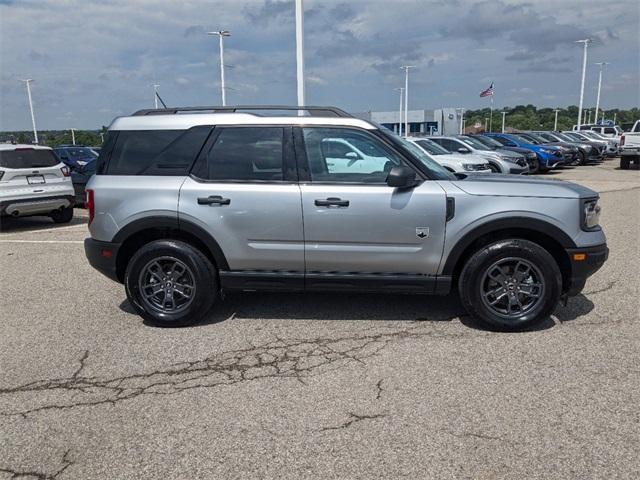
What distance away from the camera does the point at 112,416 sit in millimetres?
3240

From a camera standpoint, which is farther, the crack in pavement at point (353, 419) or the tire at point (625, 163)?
the tire at point (625, 163)

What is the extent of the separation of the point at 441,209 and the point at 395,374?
1.45 meters

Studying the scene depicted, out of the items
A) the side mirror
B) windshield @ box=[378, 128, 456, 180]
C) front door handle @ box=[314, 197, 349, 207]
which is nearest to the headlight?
windshield @ box=[378, 128, 456, 180]

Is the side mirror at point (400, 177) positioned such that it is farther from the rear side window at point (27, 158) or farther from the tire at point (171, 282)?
the rear side window at point (27, 158)

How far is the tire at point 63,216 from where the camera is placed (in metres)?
11.0

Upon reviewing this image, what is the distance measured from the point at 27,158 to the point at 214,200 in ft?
25.0

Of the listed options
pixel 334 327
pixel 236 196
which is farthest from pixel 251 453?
pixel 236 196

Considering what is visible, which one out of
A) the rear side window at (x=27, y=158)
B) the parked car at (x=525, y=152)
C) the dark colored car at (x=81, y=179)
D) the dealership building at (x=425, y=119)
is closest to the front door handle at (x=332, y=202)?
the rear side window at (x=27, y=158)

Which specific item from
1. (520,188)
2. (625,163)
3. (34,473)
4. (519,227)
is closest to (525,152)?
(625,163)

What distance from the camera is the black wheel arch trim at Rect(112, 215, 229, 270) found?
4547mm

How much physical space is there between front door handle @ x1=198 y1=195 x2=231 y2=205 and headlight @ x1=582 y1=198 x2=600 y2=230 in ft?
10.00

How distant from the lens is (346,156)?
14.9 feet

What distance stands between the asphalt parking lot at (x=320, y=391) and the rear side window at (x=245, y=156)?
1.39 meters

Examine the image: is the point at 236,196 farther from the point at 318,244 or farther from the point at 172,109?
the point at 172,109
